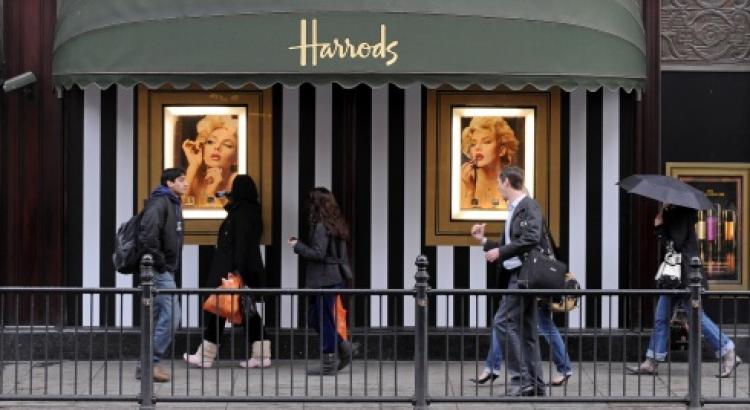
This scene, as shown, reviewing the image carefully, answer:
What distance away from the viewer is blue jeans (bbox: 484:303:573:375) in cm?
1062

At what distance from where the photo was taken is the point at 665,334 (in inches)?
444

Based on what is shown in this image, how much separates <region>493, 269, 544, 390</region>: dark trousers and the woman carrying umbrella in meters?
1.12

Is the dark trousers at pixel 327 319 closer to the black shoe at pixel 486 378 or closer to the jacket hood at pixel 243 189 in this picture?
the jacket hood at pixel 243 189

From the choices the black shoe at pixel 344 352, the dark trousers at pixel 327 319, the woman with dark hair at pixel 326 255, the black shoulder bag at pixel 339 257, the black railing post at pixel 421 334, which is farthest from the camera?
the black shoulder bag at pixel 339 257

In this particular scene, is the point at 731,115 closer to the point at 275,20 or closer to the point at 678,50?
the point at 678,50

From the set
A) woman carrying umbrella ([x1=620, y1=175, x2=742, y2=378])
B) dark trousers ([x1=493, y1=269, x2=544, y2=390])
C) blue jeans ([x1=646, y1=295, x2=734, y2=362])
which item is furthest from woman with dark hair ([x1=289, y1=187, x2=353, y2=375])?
blue jeans ([x1=646, y1=295, x2=734, y2=362])

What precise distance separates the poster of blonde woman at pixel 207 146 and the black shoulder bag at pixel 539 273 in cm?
309

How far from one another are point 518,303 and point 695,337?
1347 mm

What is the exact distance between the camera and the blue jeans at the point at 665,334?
11.1 meters

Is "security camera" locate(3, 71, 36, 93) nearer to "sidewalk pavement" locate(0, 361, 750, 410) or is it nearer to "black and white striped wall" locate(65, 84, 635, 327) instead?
"black and white striped wall" locate(65, 84, 635, 327)

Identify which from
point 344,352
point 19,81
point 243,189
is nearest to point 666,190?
point 344,352

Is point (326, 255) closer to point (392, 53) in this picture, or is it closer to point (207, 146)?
point (207, 146)

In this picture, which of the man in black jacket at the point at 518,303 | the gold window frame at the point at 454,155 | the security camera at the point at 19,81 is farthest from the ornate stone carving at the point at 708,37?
the security camera at the point at 19,81

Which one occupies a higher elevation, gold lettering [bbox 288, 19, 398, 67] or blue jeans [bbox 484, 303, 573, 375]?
gold lettering [bbox 288, 19, 398, 67]
